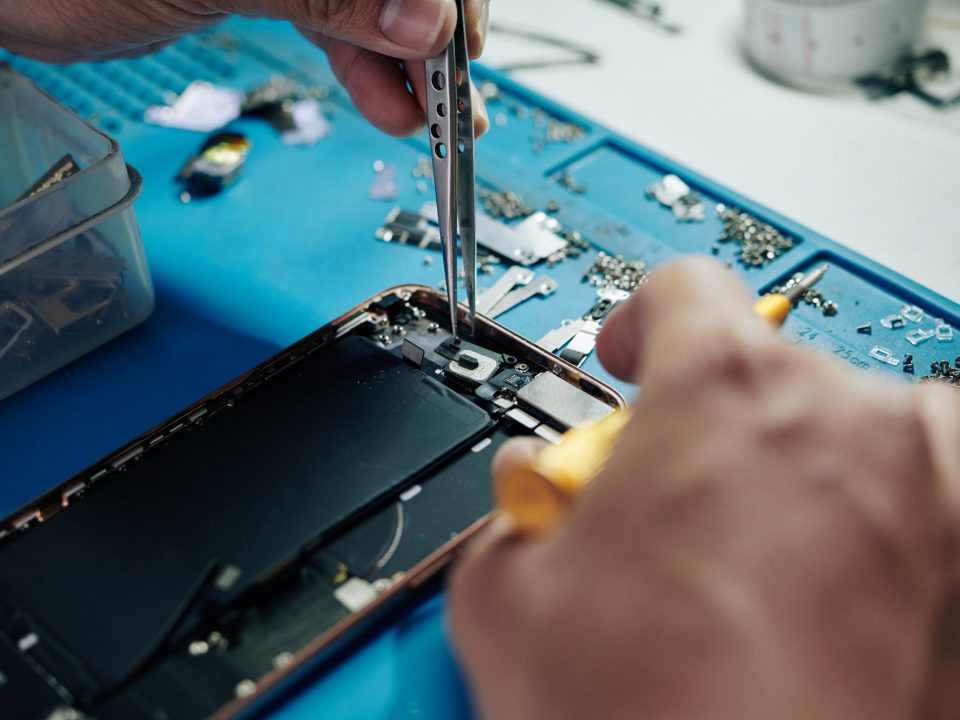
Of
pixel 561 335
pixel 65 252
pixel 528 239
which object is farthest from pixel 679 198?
pixel 65 252

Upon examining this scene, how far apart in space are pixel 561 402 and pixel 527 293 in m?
→ 0.34

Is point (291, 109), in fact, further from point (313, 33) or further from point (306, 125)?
point (313, 33)

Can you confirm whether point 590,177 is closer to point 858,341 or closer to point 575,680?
point 858,341

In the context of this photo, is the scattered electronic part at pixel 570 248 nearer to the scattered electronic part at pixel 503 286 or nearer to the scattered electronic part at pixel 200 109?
the scattered electronic part at pixel 503 286

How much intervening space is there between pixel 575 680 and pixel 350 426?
1.84ft

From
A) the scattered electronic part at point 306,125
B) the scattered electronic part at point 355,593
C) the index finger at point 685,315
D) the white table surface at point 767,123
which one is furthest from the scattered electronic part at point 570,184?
the scattered electronic part at point 355,593

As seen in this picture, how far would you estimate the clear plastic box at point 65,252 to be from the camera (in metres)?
1.29

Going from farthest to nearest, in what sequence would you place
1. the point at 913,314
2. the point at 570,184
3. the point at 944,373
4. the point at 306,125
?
the point at 306,125, the point at 570,184, the point at 913,314, the point at 944,373

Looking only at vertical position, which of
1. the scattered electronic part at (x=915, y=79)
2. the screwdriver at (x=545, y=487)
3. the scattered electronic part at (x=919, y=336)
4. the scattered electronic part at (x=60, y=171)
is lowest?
the scattered electronic part at (x=919, y=336)

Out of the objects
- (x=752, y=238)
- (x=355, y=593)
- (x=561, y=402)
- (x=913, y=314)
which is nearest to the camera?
(x=355, y=593)

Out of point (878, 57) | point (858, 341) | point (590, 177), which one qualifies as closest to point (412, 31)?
point (590, 177)

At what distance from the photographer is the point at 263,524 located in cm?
109

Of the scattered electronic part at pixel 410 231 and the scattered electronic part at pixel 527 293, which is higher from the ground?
the scattered electronic part at pixel 410 231

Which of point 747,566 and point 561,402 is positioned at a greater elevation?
point 747,566
